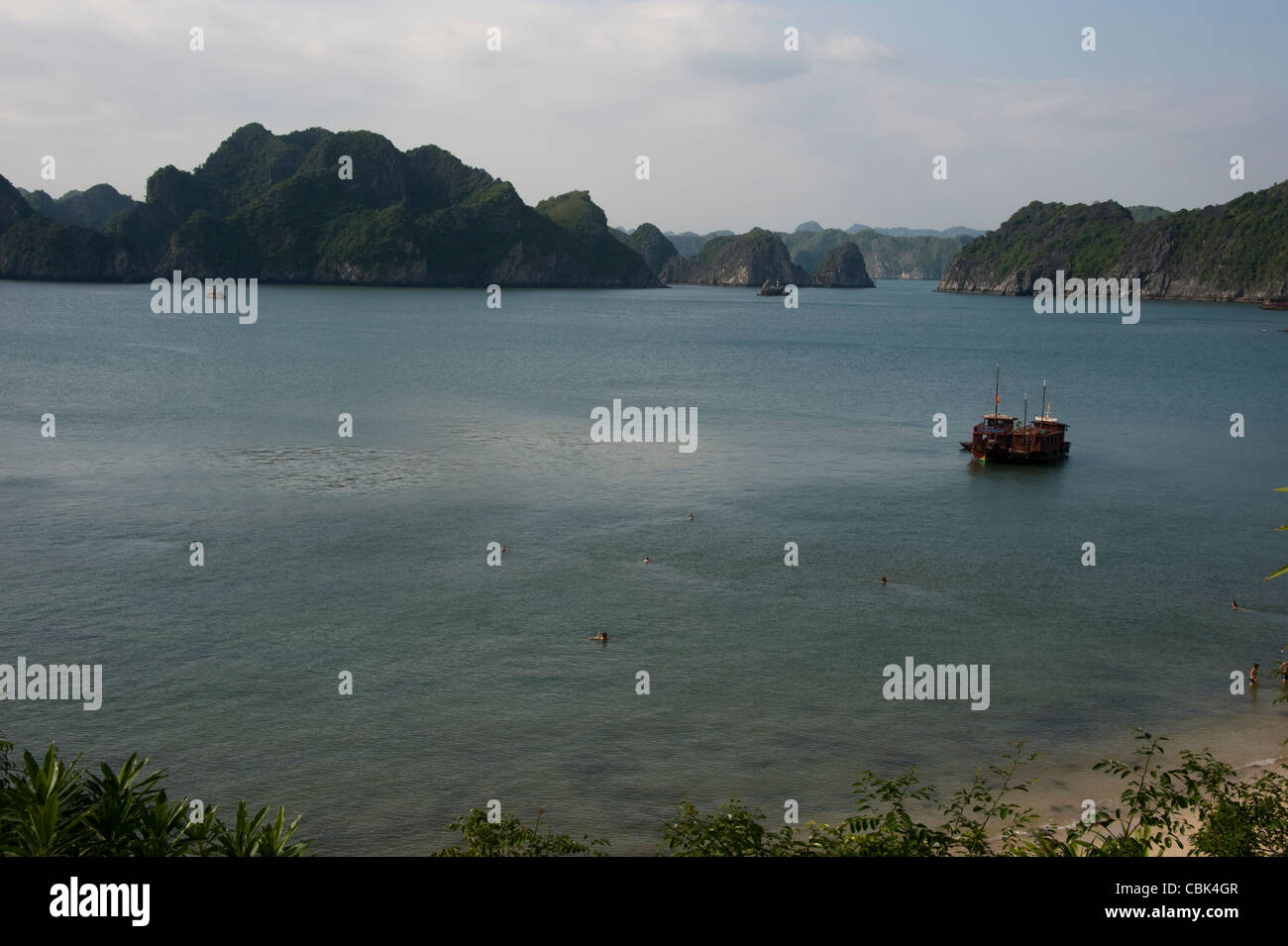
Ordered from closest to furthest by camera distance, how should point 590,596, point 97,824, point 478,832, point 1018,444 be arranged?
point 97,824, point 478,832, point 590,596, point 1018,444

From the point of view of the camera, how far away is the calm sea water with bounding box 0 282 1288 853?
2592cm

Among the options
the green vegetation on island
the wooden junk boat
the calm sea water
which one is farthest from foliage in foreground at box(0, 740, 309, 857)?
the wooden junk boat

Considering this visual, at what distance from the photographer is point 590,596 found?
120ft

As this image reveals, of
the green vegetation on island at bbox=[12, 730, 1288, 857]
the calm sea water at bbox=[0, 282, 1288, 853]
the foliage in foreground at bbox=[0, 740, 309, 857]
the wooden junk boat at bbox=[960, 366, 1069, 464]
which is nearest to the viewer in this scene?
the foliage in foreground at bbox=[0, 740, 309, 857]

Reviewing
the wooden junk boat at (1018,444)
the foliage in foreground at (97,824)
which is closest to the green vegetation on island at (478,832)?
the foliage in foreground at (97,824)

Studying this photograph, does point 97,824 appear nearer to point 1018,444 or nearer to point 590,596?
point 590,596

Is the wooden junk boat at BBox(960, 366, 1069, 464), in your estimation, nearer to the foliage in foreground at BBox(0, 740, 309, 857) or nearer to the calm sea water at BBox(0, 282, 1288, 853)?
the calm sea water at BBox(0, 282, 1288, 853)

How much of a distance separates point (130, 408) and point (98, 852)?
70.1 meters

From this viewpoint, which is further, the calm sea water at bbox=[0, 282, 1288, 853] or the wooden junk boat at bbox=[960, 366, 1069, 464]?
the wooden junk boat at bbox=[960, 366, 1069, 464]

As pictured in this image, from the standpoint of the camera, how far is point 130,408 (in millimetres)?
74188

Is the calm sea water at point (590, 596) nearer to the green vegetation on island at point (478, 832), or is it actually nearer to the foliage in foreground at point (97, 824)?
the green vegetation on island at point (478, 832)

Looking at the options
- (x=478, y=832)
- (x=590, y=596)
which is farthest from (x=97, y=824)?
(x=590, y=596)

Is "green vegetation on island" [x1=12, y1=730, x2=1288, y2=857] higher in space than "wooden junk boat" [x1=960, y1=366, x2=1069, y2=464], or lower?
lower

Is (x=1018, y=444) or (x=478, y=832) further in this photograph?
(x=1018, y=444)
